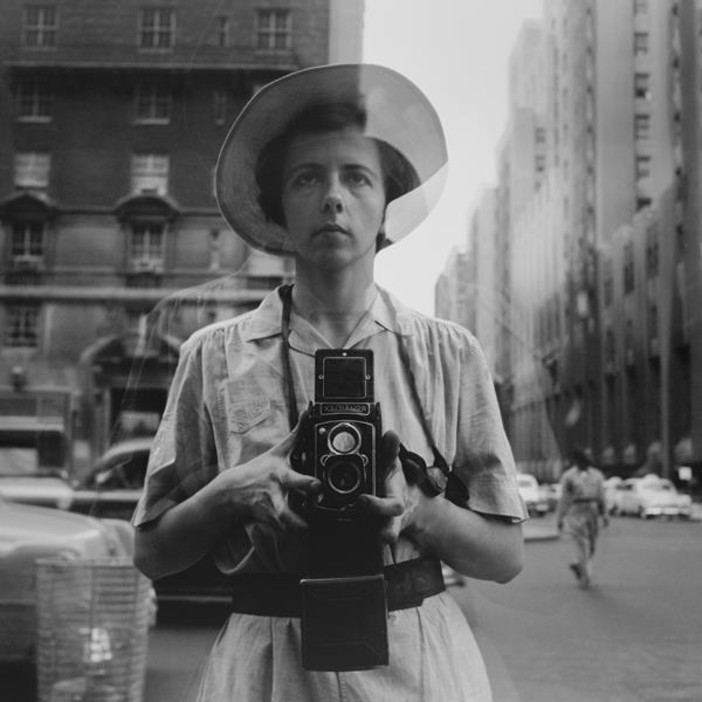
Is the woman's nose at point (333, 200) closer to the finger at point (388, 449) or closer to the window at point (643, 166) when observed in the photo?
the finger at point (388, 449)

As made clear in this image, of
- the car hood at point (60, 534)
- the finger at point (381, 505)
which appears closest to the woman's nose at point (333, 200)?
the finger at point (381, 505)

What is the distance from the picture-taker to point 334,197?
2.88 ft

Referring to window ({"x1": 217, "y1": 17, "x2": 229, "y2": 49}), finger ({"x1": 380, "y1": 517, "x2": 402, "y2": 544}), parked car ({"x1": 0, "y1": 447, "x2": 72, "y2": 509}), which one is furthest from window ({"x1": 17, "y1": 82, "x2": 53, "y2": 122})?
finger ({"x1": 380, "y1": 517, "x2": 402, "y2": 544})

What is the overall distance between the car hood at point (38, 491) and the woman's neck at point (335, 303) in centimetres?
116

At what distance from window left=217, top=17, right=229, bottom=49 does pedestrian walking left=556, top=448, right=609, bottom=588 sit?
67 centimetres

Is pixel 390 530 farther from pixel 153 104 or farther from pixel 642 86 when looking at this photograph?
pixel 642 86

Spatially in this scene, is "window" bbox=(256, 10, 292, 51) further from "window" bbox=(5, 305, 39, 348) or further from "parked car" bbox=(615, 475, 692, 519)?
"parked car" bbox=(615, 475, 692, 519)

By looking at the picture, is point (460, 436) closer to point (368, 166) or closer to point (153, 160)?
point (368, 166)

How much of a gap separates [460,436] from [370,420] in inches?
5.6

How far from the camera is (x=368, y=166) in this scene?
91 cm

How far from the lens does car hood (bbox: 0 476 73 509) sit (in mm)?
2072

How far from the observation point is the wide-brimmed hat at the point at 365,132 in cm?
91

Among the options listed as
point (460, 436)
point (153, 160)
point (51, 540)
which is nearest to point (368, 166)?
point (460, 436)

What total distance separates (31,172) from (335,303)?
2.76 feet
